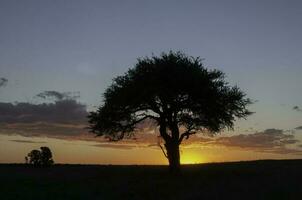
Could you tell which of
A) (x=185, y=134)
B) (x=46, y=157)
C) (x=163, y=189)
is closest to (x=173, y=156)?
(x=185, y=134)

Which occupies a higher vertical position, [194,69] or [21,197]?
[194,69]

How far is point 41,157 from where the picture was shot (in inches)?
2837

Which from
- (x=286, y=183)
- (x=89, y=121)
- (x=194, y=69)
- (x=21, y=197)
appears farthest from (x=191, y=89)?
(x=21, y=197)

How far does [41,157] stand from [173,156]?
82.5 ft

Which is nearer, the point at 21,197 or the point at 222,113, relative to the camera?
the point at 21,197

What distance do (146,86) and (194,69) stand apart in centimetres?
527

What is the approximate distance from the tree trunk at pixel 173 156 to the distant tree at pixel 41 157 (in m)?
24.2

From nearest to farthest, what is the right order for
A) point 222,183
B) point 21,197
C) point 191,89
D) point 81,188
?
point 21,197, point 222,183, point 81,188, point 191,89

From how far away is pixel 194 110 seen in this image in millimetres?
54188

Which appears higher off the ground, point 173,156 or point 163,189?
point 173,156

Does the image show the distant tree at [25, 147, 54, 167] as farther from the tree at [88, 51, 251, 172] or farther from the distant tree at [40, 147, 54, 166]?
the tree at [88, 51, 251, 172]

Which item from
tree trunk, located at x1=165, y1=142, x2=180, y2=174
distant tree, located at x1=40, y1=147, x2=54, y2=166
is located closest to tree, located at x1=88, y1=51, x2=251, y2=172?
tree trunk, located at x1=165, y1=142, x2=180, y2=174

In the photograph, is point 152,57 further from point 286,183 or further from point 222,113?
point 286,183

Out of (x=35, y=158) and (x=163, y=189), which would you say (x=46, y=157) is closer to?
(x=35, y=158)
